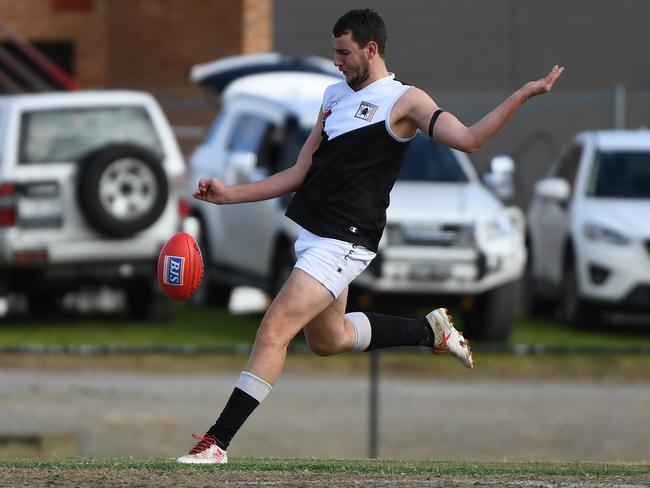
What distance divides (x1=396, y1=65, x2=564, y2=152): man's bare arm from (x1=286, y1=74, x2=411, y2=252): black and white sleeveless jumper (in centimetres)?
7

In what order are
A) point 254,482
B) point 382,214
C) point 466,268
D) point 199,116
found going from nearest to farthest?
point 254,482
point 382,214
point 466,268
point 199,116

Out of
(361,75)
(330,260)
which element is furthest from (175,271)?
(361,75)

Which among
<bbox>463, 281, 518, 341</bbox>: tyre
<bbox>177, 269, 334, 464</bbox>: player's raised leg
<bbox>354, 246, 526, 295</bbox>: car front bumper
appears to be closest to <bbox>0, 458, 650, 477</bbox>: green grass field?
<bbox>177, 269, 334, 464</bbox>: player's raised leg

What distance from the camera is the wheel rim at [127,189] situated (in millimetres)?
16281

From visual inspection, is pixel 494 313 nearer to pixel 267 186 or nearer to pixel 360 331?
pixel 360 331

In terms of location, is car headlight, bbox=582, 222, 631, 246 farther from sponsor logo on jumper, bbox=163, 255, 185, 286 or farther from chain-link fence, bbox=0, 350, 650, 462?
sponsor logo on jumper, bbox=163, 255, 185, 286

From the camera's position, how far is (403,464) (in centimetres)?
809

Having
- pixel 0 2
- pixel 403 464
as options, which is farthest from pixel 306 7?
pixel 403 464

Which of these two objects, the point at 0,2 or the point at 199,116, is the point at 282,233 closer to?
the point at 199,116

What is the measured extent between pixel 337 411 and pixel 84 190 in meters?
3.28

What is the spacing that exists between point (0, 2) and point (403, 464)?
2265 cm

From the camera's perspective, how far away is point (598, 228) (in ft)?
53.6

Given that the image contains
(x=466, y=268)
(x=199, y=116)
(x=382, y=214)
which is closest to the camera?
(x=382, y=214)

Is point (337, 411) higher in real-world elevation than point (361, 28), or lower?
lower
